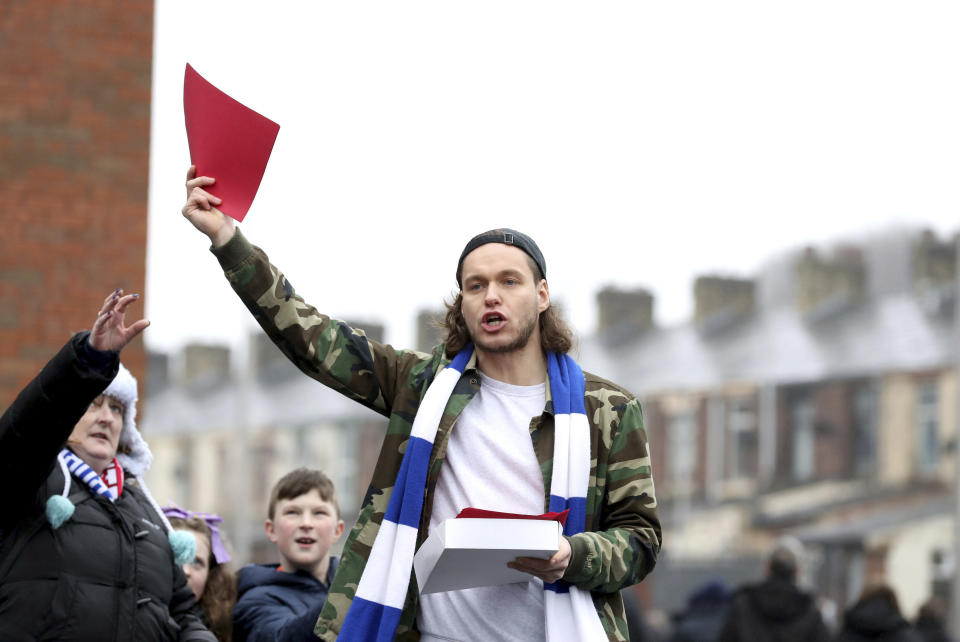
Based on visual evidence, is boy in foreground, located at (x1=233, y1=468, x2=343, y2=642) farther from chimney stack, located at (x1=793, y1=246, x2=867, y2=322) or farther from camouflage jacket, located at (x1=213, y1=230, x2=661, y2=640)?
chimney stack, located at (x1=793, y1=246, x2=867, y2=322)

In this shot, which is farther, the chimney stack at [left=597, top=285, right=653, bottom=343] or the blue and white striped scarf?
the chimney stack at [left=597, top=285, right=653, bottom=343]

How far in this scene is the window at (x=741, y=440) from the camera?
39469 mm

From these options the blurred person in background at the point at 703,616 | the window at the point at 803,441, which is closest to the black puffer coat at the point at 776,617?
the blurred person in background at the point at 703,616

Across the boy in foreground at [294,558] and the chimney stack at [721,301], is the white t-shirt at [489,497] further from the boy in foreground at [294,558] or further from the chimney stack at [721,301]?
the chimney stack at [721,301]

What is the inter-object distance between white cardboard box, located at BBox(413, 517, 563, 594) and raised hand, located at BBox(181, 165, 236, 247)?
3.09 ft

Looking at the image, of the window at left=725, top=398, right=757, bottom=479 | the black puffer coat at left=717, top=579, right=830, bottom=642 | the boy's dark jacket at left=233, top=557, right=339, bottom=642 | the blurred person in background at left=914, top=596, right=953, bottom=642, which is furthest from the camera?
the window at left=725, top=398, right=757, bottom=479

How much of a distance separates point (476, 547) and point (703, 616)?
7.32 m

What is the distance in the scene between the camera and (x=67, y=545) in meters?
3.90

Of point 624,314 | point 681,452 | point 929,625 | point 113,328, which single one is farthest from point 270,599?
point 624,314

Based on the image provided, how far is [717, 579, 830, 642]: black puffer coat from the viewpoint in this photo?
8312 mm

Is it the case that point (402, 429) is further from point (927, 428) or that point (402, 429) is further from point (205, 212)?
point (927, 428)

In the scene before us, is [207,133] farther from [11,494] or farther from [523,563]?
[523,563]

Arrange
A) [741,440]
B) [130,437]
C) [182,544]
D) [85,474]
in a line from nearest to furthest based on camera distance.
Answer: [85,474] < [182,544] < [130,437] < [741,440]

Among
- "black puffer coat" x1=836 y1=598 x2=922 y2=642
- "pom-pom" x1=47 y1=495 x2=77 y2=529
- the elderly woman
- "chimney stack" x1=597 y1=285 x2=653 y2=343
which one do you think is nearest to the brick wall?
the elderly woman
